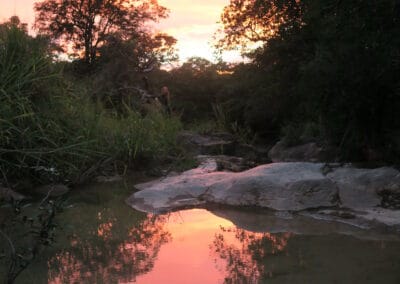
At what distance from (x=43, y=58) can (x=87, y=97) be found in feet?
5.63

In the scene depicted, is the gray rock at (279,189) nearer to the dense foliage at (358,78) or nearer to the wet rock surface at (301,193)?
the wet rock surface at (301,193)

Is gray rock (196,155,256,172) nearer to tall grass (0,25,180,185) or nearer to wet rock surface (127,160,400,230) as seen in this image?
tall grass (0,25,180,185)

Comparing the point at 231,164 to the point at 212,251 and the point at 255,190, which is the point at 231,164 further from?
the point at 212,251

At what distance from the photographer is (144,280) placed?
3912 mm

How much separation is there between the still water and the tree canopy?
A: 22.6 metres

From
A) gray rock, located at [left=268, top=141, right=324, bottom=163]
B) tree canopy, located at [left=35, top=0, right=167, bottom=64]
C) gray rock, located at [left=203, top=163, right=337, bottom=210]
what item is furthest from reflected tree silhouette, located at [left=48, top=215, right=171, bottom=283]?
tree canopy, located at [left=35, top=0, right=167, bottom=64]

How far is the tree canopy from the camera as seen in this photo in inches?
1113

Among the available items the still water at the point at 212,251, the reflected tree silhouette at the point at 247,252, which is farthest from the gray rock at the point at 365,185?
the reflected tree silhouette at the point at 247,252

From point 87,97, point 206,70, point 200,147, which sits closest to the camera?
point 87,97

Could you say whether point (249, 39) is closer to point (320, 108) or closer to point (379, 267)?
point (320, 108)

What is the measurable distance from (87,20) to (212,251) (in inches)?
1035

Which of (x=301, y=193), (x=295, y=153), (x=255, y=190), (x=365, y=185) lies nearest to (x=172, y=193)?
(x=255, y=190)

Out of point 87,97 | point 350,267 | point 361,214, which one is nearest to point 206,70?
point 87,97

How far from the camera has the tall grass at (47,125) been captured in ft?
21.5
